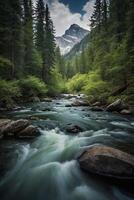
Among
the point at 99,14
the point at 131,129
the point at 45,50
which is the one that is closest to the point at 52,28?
the point at 45,50

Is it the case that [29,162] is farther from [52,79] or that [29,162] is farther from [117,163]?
[52,79]

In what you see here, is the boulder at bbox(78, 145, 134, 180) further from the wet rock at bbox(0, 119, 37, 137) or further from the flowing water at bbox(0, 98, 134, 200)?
the wet rock at bbox(0, 119, 37, 137)

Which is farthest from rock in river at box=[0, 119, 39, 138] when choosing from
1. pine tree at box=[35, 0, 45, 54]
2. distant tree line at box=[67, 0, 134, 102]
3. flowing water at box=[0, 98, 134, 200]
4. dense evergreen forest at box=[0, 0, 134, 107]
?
pine tree at box=[35, 0, 45, 54]

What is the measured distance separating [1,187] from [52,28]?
1400 inches

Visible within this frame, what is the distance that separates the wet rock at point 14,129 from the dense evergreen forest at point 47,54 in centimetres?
519

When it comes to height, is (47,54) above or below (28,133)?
above

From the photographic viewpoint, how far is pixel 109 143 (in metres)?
9.11

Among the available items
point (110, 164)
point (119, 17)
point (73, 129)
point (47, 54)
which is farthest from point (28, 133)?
point (47, 54)

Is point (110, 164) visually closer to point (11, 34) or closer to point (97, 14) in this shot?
point (11, 34)

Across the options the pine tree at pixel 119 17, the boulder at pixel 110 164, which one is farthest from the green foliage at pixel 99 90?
the boulder at pixel 110 164

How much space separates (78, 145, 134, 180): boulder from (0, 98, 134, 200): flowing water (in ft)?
0.82

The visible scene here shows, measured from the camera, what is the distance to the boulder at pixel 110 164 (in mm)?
5863

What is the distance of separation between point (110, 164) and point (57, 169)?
7.02 ft

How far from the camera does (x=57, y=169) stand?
23.5 ft
